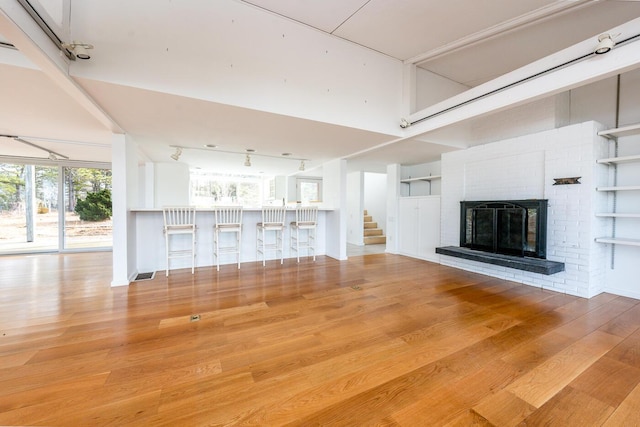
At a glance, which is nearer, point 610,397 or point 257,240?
point 610,397

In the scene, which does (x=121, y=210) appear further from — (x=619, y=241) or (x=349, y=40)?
(x=619, y=241)

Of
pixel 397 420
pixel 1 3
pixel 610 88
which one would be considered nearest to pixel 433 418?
pixel 397 420

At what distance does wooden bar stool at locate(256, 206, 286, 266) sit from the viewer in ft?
15.7

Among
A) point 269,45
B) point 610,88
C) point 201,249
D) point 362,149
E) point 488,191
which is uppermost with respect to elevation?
point 269,45

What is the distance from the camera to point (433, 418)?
1324 mm

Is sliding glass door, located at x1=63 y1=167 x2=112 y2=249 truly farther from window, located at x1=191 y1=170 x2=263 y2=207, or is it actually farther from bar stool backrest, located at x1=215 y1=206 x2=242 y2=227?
bar stool backrest, located at x1=215 y1=206 x2=242 y2=227

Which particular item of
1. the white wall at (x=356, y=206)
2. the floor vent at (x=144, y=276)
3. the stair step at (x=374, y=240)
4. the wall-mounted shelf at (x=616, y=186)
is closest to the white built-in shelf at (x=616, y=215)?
the wall-mounted shelf at (x=616, y=186)

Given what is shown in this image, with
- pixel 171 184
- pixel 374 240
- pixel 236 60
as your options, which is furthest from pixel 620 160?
pixel 171 184

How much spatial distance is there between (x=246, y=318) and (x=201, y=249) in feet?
8.49

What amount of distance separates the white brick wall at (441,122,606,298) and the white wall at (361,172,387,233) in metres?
4.20

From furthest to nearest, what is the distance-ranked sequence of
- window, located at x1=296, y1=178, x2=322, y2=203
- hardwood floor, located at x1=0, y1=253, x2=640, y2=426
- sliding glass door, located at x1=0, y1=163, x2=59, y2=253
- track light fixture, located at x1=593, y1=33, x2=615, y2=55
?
1. window, located at x1=296, y1=178, x2=322, y2=203
2. sliding glass door, located at x1=0, y1=163, x2=59, y2=253
3. track light fixture, located at x1=593, y1=33, x2=615, y2=55
4. hardwood floor, located at x1=0, y1=253, x2=640, y2=426

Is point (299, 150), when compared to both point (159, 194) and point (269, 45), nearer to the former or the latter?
point (269, 45)

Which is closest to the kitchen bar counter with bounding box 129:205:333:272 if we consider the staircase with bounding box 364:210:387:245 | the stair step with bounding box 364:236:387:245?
the stair step with bounding box 364:236:387:245

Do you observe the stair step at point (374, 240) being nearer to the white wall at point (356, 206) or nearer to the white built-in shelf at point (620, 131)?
the white wall at point (356, 206)
